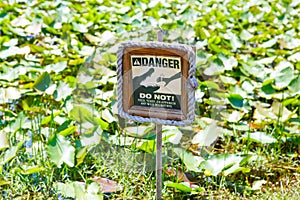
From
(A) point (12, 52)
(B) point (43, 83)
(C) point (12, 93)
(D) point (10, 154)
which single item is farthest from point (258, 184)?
(A) point (12, 52)

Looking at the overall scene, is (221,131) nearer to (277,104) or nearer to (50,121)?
(277,104)

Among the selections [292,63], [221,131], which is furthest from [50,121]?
[292,63]

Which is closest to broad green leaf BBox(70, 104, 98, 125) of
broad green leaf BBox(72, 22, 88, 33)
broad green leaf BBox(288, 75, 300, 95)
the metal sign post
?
the metal sign post

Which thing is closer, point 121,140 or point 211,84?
point 121,140

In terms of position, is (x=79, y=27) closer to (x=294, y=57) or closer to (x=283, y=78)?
(x=294, y=57)

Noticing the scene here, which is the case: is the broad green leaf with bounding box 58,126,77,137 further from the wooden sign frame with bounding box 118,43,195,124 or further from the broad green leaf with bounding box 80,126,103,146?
the wooden sign frame with bounding box 118,43,195,124

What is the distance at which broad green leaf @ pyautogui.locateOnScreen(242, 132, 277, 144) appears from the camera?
6.02 feet

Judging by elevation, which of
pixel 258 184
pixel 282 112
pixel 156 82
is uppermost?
pixel 156 82

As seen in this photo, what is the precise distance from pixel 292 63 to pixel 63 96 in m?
1.04

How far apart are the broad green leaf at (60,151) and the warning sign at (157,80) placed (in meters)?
0.34

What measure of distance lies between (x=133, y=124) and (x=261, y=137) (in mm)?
394

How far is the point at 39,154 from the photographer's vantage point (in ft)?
5.73

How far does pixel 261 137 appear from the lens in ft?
6.08

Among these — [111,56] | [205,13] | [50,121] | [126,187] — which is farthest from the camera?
[205,13]
